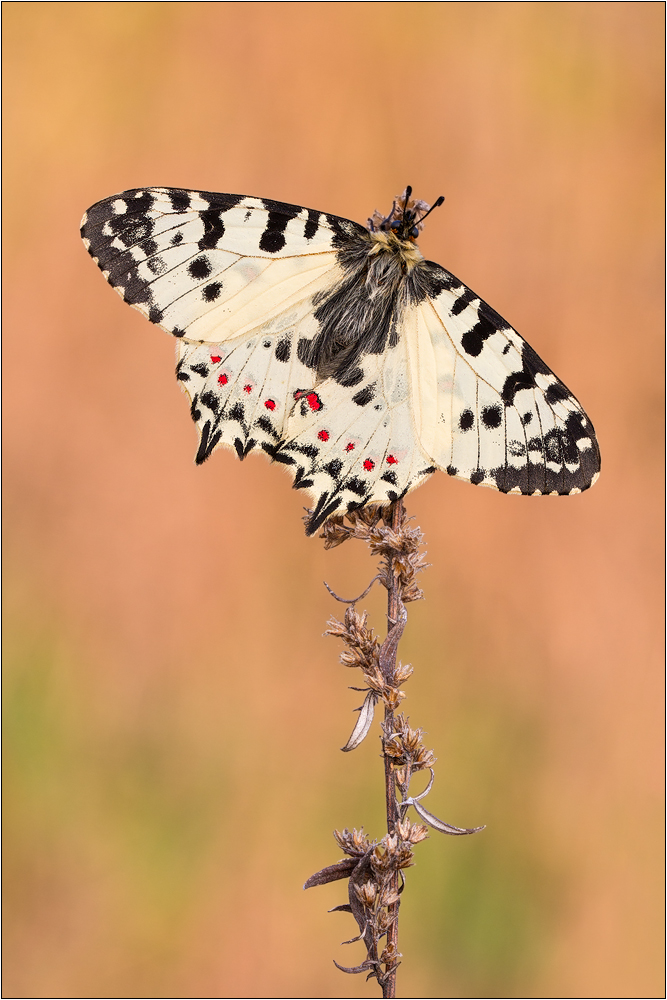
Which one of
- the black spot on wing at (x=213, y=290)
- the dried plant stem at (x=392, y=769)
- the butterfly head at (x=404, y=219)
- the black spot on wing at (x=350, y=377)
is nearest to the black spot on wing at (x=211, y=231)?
the black spot on wing at (x=213, y=290)

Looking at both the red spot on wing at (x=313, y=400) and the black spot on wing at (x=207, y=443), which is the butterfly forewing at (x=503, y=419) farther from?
the black spot on wing at (x=207, y=443)

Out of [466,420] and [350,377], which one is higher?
[350,377]

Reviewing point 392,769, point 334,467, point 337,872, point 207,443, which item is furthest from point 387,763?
point 207,443

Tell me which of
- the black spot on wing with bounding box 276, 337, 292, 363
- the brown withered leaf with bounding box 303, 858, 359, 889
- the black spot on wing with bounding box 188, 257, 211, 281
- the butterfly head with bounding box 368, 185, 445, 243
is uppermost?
the butterfly head with bounding box 368, 185, 445, 243

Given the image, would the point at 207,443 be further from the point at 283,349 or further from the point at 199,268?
the point at 199,268

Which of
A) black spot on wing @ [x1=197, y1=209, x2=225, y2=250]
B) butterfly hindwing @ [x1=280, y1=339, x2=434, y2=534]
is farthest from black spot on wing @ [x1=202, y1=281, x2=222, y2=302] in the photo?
butterfly hindwing @ [x1=280, y1=339, x2=434, y2=534]

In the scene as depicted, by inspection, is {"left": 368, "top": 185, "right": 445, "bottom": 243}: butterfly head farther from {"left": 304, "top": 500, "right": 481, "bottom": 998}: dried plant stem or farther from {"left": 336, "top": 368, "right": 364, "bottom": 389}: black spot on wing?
{"left": 304, "top": 500, "right": 481, "bottom": 998}: dried plant stem

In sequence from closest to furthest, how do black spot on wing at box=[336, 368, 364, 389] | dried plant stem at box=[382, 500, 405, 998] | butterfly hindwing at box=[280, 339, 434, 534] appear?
dried plant stem at box=[382, 500, 405, 998], butterfly hindwing at box=[280, 339, 434, 534], black spot on wing at box=[336, 368, 364, 389]

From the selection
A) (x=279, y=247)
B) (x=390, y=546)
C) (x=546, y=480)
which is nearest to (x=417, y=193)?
(x=279, y=247)
